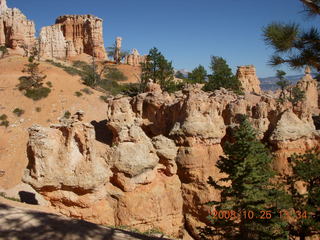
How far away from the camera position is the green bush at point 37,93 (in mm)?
24689

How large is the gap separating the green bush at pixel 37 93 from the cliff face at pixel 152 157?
11828 mm

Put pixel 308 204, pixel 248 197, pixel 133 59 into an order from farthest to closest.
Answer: pixel 133 59, pixel 308 204, pixel 248 197

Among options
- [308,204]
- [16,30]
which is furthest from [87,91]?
[16,30]

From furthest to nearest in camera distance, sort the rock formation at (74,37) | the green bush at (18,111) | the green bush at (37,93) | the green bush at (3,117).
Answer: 1. the rock formation at (74,37)
2. the green bush at (37,93)
3. the green bush at (18,111)
4. the green bush at (3,117)

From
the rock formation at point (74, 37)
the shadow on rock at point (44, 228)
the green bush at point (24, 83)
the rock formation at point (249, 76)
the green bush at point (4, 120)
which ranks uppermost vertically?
the rock formation at point (74, 37)

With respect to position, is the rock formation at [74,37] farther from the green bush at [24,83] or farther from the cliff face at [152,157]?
the cliff face at [152,157]

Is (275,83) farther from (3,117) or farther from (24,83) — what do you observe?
(3,117)

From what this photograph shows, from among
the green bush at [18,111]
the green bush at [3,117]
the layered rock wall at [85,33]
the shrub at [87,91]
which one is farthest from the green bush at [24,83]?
the layered rock wall at [85,33]

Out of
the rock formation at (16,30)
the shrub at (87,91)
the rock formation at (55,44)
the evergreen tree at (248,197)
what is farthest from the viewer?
the rock formation at (55,44)

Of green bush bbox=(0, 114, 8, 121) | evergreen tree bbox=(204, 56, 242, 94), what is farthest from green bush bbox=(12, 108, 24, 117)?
evergreen tree bbox=(204, 56, 242, 94)

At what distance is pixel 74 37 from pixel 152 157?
52.3 metres

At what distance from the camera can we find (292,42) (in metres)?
6.14

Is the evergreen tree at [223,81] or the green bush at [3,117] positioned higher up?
the evergreen tree at [223,81]

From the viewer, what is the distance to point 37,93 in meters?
25.0
